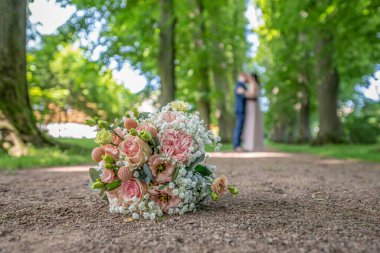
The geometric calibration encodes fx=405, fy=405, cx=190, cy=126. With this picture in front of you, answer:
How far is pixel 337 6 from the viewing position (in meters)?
8.35

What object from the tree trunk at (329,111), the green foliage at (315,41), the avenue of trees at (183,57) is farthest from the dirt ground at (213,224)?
the tree trunk at (329,111)

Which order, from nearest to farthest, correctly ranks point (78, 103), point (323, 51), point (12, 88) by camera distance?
point (12, 88), point (323, 51), point (78, 103)

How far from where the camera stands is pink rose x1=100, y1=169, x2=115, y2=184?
2703 mm

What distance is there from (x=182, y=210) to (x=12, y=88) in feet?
19.9

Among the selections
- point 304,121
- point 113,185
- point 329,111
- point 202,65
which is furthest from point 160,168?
point 304,121

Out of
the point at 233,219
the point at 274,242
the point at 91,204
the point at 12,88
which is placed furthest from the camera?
the point at 12,88

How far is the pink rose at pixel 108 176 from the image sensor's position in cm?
270

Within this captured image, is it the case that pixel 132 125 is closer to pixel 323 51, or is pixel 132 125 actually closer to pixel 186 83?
pixel 323 51

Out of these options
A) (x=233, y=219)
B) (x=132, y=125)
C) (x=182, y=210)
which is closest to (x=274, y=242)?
(x=233, y=219)

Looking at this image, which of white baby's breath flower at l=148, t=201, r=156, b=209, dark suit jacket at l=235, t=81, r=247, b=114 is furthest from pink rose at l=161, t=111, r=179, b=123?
dark suit jacket at l=235, t=81, r=247, b=114

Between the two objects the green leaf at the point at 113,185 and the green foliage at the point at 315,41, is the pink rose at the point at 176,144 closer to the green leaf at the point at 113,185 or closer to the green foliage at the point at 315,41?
the green leaf at the point at 113,185

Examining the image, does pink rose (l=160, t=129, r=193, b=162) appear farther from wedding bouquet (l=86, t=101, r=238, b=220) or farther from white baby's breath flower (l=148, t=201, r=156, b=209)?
white baby's breath flower (l=148, t=201, r=156, b=209)

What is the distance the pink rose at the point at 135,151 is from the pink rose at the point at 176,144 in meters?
0.12

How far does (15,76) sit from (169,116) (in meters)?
5.86
